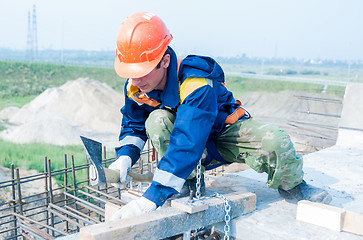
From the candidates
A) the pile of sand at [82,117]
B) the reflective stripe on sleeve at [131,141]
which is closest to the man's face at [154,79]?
the reflective stripe on sleeve at [131,141]

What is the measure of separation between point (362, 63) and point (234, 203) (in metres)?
63.4

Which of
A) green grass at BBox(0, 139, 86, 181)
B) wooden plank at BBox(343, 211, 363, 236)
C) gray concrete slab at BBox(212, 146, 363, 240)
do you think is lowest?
green grass at BBox(0, 139, 86, 181)

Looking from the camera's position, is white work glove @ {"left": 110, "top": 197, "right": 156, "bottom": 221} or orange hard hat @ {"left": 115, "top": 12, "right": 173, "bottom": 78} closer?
white work glove @ {"left": 110, "top": 197, "right": 156, "bottom": 221}

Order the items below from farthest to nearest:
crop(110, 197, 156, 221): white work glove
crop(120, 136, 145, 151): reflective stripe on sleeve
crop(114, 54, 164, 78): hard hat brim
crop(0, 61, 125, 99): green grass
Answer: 1. crop(0, 61, 125, 99): green grass
2. crop(120, 136, 145, 151): reflective stripe on sleeve
3. crop(114, 54, 164, 78): hard hat brim
4. crop(110, 197, 156, 221): white work glove

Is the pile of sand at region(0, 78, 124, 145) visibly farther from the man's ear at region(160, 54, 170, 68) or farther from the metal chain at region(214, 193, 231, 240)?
the metal chain at region(214, 193, 231, 240)

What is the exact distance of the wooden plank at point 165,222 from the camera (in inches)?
73.6

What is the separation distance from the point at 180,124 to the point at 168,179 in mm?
337

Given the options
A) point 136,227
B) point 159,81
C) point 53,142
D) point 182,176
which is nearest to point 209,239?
point 182,176

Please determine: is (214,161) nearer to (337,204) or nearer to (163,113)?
(163,113)

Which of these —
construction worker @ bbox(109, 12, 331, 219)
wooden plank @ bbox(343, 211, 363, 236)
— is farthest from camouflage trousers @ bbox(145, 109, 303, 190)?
wooden plank @ bbox(343, 211, 363, 236)

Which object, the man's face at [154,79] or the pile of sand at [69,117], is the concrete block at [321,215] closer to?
the man's face at [154,79]

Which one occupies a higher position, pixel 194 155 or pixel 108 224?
pixel 194 155

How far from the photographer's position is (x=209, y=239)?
2.46 m

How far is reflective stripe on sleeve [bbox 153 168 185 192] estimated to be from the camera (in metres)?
2.21
